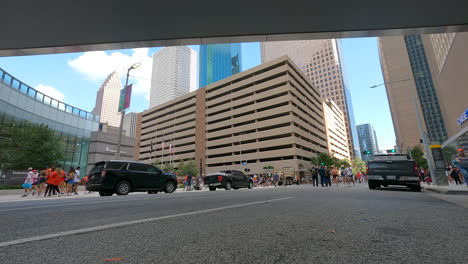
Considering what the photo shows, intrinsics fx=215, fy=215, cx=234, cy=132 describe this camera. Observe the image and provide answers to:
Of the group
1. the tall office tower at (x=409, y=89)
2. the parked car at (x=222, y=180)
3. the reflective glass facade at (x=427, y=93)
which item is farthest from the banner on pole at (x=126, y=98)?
the reflective glass facade at (x=427, y=93)

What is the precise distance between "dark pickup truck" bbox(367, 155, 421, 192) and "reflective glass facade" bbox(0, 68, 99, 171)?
36.1m

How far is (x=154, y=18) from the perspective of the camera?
6.05 metres

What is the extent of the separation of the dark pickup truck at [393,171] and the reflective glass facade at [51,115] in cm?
3615

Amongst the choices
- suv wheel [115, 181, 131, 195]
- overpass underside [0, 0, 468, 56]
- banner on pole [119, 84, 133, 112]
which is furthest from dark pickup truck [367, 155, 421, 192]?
banner on pole [119, 84, 133, 112]

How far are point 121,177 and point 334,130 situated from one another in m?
108

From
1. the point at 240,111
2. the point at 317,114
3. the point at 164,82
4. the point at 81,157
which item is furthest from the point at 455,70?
the point at 164,82

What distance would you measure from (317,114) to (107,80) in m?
152

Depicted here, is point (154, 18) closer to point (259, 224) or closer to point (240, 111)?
point (259, 224)

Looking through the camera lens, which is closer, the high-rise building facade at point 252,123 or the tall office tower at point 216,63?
the high-rise building facade at point 252,123

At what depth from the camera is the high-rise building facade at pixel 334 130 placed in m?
95.3

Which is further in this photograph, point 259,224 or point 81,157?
point 81,157

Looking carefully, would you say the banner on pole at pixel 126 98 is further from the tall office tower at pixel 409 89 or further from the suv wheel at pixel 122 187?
the tall office tower at pixel 409 89

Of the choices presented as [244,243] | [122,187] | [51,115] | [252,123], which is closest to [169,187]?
[122,187]

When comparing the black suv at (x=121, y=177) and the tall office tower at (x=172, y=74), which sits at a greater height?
the tall office tower at (x=172, y=74)
